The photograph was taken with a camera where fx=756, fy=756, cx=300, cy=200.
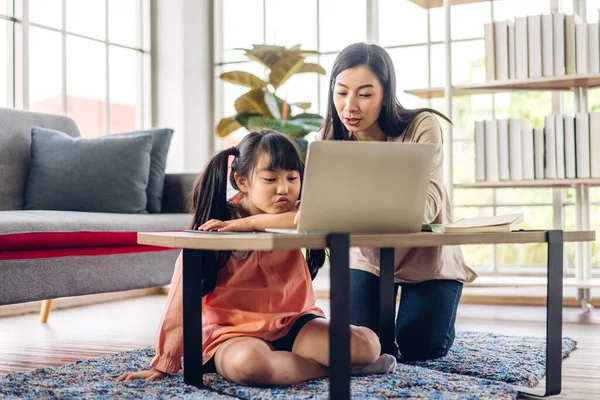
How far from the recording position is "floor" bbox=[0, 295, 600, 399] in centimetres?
215

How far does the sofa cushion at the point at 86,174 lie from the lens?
Answer: 306 centimetres

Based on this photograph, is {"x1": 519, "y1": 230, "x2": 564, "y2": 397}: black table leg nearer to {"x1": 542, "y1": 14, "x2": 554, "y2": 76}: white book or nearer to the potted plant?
{"x1": 542, "y1": 14, "x2": 554, "y2": 76}: white book

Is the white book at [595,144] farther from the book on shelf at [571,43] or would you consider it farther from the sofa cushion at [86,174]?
the sofa cushion at [86,174]

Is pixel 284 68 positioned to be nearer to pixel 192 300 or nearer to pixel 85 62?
pixel 85 62

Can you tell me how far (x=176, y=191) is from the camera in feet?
11.1

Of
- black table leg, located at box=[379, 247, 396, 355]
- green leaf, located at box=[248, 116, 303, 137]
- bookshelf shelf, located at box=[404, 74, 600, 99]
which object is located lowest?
black table leg, located at box=[379, 247, 396, 355]

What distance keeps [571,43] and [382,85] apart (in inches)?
62.1

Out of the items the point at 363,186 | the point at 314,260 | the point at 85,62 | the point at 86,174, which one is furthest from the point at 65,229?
the point at 85,62

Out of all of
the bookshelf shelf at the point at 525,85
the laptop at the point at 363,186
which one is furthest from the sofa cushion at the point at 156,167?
the laptop at the point at 363,186

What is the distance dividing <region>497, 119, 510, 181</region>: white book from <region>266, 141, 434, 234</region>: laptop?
197cm

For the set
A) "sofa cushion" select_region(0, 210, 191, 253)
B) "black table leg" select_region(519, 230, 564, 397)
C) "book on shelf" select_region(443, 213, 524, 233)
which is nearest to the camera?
"book on shelf" select_region(443, 213, 524, 233)

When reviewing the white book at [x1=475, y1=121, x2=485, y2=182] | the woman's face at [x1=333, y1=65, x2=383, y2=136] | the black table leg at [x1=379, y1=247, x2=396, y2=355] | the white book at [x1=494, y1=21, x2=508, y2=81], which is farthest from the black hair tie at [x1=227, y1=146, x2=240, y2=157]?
the white book at [x1=494, y1=21, x2=508, y2=81]

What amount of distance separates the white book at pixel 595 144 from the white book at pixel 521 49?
1.11 feet

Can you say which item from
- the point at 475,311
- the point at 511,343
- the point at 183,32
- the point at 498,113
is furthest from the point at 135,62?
the point at 511,343
